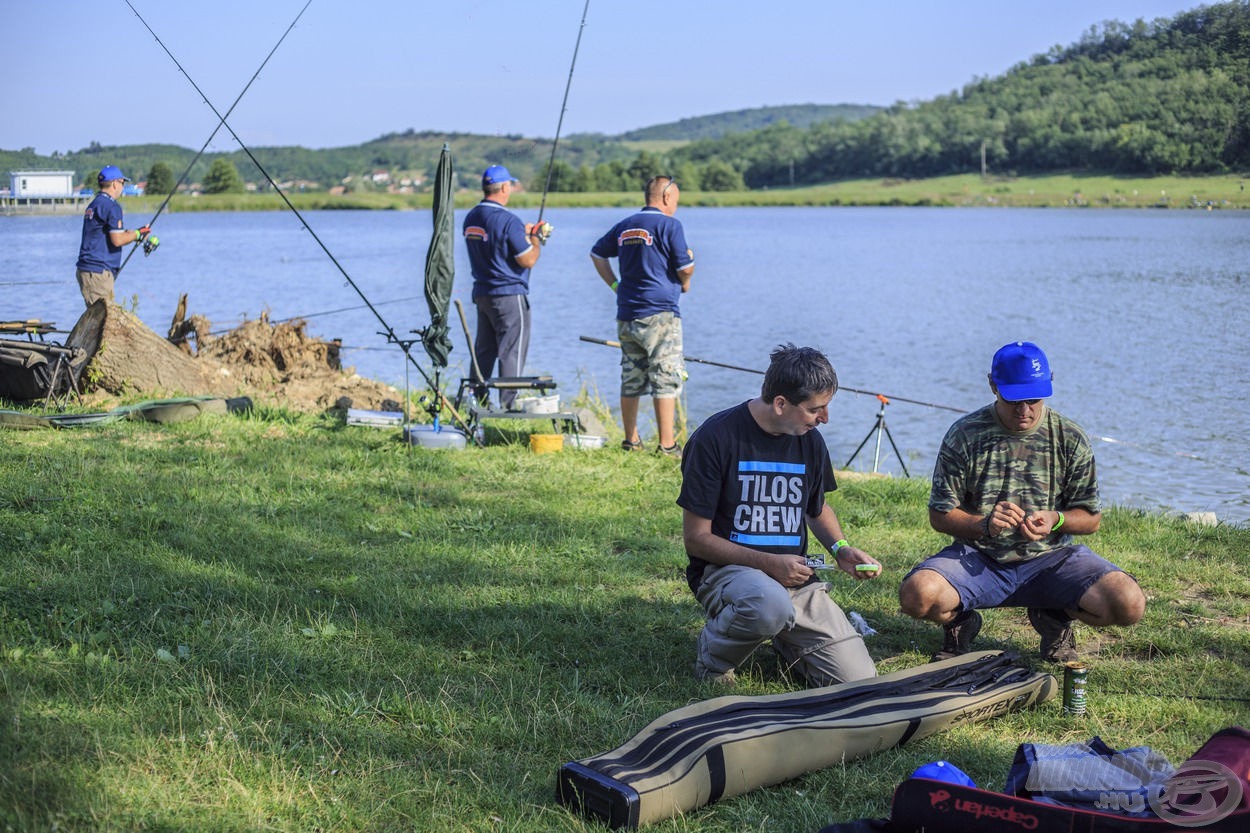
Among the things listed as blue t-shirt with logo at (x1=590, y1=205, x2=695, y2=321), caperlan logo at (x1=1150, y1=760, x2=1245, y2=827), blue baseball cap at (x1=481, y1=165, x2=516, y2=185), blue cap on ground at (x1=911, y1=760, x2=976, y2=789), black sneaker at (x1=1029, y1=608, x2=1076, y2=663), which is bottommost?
black sneaker at (x1=1029, y1=608, x2=1076, y2=663)

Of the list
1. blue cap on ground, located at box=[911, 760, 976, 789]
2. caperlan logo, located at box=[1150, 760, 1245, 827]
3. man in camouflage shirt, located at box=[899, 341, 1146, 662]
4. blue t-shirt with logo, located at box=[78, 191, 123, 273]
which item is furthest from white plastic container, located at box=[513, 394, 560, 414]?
caperlan logo, located at box=[1150, 760, 1245, 827]

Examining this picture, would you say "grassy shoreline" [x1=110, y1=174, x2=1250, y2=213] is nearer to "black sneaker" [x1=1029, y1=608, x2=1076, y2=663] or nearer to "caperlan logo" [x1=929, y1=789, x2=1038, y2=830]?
"black sneaker" [x1=1029, y1=608, x2=1076, y2=663]

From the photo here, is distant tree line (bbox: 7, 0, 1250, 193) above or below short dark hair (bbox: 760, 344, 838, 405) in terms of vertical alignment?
above

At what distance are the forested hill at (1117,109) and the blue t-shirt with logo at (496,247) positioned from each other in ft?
22.0

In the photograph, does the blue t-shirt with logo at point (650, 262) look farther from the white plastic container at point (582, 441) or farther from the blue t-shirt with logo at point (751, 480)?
the blue t-shirt with logo at point (751, 480)

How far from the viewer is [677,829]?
10.2ft

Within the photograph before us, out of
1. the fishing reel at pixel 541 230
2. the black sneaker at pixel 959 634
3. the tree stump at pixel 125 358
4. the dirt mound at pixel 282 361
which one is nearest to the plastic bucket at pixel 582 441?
the fishing reel at pixel 541 230

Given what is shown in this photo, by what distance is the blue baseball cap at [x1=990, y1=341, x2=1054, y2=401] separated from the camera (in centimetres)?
426

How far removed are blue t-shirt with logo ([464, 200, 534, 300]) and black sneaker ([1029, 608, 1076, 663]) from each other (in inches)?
213

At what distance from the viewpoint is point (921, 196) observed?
2803 inches

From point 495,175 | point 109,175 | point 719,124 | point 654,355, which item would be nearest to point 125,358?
point 109,175

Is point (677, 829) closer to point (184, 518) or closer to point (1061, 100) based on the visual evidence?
point (184, 518)

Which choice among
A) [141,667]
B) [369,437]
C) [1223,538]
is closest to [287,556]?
[141,667]

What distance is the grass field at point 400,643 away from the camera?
319 cm
